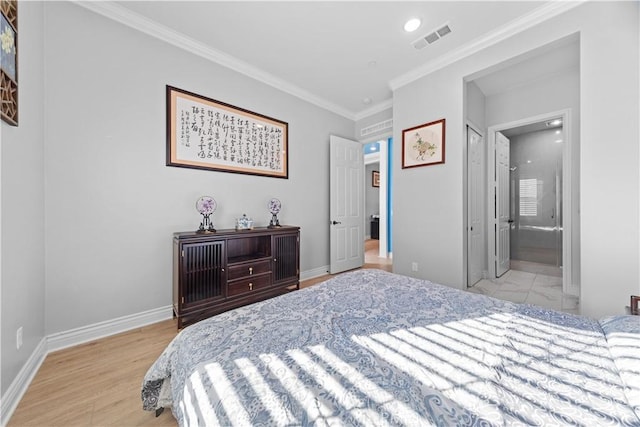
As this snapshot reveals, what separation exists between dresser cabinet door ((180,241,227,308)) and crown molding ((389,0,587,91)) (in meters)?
3.16

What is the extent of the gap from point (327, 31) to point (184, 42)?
1.51 m

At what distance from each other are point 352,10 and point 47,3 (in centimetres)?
249

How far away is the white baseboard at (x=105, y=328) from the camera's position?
1.92 meters

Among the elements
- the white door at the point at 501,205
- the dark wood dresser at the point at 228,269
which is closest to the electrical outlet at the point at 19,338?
the dark wood dresser at the point at 228,269

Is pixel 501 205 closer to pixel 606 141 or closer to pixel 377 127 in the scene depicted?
pixel 606 141

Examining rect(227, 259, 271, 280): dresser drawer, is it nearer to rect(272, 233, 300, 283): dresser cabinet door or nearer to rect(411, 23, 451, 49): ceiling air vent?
rect(272, 233, 300, 283): dresser cabinet door

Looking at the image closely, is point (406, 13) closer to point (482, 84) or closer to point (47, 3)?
point (482, 84)

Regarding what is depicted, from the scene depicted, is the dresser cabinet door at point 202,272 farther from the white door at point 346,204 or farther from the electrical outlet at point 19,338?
the white door at point 346,204

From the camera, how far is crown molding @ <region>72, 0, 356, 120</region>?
211 cm

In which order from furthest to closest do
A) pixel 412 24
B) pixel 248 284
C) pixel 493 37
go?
pixel 248 284, pixel 493 37, pixel 412 24

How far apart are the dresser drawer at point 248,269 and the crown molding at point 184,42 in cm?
235

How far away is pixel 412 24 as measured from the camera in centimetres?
235

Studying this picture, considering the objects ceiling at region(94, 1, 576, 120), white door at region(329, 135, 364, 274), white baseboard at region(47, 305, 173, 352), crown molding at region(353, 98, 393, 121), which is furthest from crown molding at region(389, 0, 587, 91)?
white baseboard at region(47, 305, 173, 352)

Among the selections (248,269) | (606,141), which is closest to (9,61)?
(248,269)
